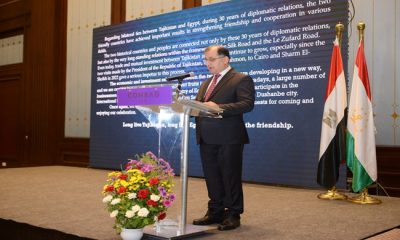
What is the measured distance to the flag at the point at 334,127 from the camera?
4414mm

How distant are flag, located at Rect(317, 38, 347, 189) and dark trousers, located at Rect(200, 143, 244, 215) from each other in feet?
5.81

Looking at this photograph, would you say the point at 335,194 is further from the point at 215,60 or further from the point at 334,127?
the point at 215,60

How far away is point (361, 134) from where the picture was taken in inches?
169

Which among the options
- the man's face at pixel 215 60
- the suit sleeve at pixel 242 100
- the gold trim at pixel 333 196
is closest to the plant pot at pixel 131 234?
the suit sleeve at pixel 242 100

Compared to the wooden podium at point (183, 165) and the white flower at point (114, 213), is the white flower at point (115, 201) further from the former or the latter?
the wooden podium at point (183, 165)

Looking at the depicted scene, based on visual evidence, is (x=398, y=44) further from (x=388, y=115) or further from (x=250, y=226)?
(x=250, y=226)

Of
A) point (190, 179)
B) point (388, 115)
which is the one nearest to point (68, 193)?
point (190, 179)

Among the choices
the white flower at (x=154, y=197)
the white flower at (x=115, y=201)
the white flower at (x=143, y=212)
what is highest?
the white flower at (x=154, y=197)

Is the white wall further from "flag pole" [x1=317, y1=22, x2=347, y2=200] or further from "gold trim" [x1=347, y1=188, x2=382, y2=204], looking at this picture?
"gold trim" [x1=347, y1=188, x2=382, y2=204]

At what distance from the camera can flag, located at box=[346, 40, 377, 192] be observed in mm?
4227

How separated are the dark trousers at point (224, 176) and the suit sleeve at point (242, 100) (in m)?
0.26

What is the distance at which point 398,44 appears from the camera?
5.00 meters

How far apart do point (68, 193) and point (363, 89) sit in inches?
125

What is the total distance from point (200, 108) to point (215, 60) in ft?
1.62
